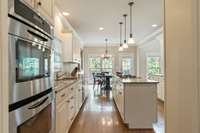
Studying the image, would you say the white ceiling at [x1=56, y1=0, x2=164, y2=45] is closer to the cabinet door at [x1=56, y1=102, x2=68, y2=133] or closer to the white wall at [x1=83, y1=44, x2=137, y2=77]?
the cabinet door at [x1=56, y1=102, x2=68, y2=133]

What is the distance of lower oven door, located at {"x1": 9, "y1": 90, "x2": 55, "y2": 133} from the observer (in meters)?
1.23

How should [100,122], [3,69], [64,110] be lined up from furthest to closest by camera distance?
[100,122] → [64,110] → [3,69]

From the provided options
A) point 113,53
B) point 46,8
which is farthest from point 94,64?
point 46,8

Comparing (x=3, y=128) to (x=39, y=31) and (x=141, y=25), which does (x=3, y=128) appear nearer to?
(x=39, y=31)

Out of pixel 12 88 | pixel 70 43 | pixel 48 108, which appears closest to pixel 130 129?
pixel 48 108

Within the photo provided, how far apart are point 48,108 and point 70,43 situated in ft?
12.9

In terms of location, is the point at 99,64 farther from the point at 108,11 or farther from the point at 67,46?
the point at 108,11

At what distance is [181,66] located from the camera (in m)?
1.30

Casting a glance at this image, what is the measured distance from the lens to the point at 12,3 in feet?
3.85

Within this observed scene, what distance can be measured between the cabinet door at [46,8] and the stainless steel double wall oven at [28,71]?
0.41ft

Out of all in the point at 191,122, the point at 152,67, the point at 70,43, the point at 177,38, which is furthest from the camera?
the point at 152,67

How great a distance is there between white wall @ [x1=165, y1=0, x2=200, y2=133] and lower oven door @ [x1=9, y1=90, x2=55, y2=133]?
1.02 metres

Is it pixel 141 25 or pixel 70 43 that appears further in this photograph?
pixel 141 25

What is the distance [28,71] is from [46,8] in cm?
88
